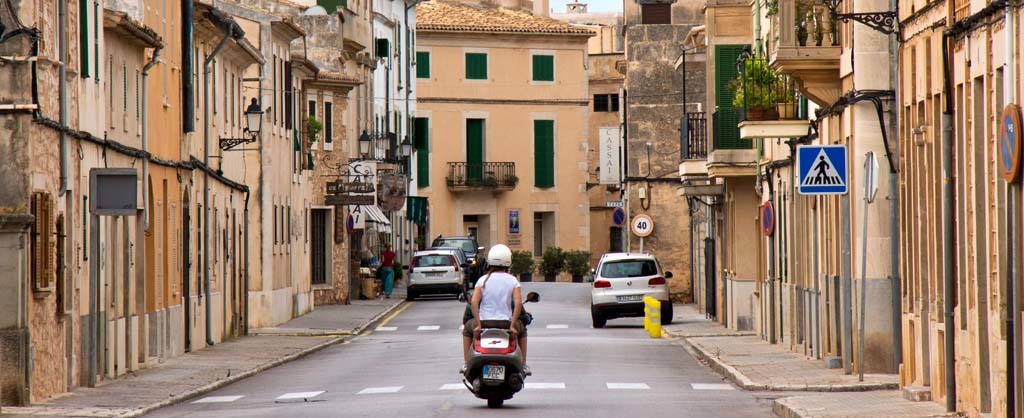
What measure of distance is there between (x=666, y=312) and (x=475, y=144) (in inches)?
1734

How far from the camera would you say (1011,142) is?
45.0 ft

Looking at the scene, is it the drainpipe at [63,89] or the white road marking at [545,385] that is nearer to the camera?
the drainpipe at [63,89]

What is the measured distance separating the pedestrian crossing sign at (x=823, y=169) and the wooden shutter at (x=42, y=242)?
8150 mm

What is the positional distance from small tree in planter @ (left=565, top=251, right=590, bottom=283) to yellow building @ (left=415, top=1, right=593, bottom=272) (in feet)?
6.52

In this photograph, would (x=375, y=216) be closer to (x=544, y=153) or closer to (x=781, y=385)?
(x=544, y=153)

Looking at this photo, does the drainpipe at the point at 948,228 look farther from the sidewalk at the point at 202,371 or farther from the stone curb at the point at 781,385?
the sidewalk at the point at 202,371

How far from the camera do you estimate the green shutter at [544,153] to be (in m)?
86.1

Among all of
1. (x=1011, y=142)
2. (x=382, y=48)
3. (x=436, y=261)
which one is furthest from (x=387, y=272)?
(x=1011, y=142)

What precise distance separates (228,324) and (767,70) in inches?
520

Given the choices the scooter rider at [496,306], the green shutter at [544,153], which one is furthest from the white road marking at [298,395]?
the green shutter at [544,153]

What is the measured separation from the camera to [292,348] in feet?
110

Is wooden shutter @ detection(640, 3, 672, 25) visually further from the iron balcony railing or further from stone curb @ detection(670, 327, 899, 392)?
Answer: stone curb @ detection(670, 327, 899, 392)

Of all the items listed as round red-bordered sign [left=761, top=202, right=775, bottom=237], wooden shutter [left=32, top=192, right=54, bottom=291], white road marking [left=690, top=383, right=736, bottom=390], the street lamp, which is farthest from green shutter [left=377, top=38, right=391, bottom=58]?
wooden shutter [left=32, top=192, right=54, bottom=291]

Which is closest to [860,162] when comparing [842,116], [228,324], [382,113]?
[842,116]
